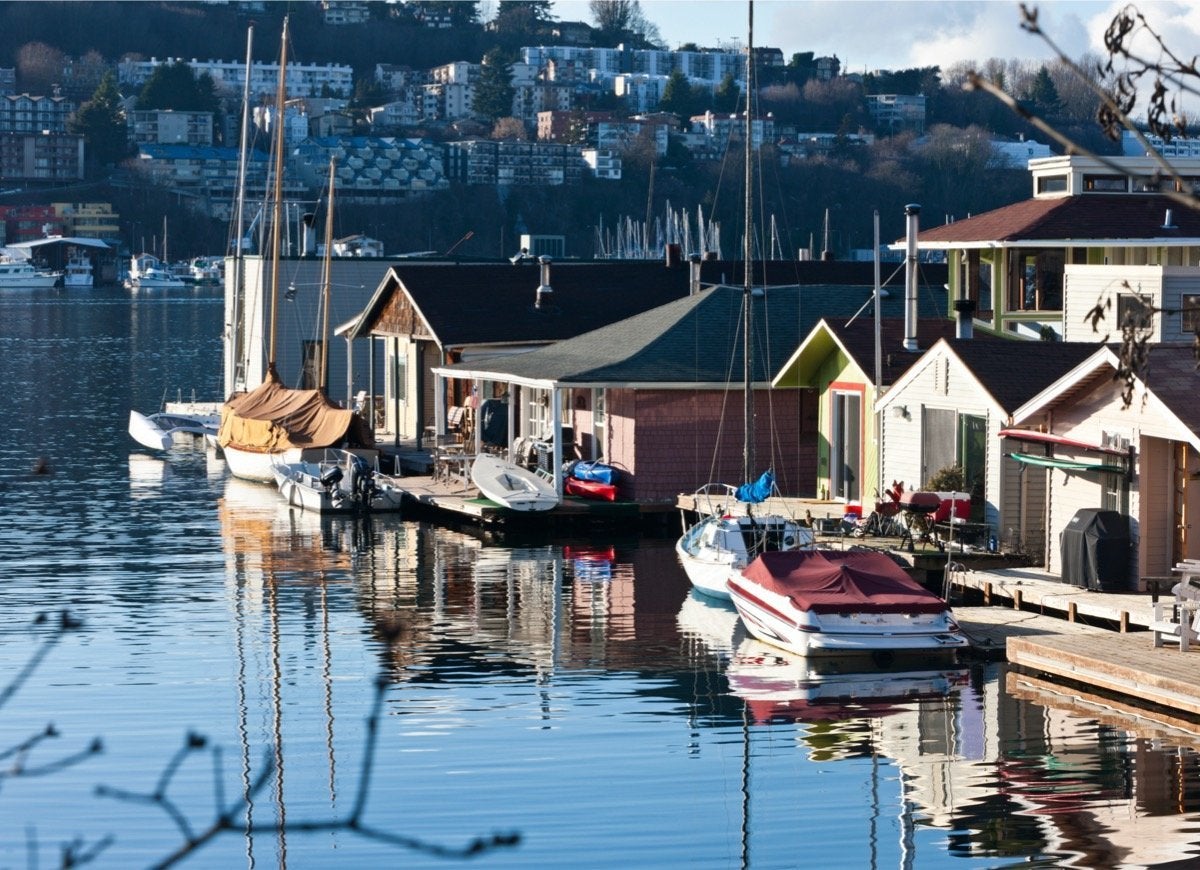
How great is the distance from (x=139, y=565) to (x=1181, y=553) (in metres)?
18.5

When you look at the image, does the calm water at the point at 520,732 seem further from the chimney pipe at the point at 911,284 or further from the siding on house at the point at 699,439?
the chimney pipe at the point at 911,284

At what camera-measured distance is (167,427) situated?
208 ft

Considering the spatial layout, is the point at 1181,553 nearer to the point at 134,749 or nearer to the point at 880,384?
the point at 880,384

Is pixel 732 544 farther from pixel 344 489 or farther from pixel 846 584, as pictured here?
pixel 344 489

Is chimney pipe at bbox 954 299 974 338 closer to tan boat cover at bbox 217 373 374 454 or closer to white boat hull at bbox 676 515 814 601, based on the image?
white boat hull at bbox 676 515 814 601

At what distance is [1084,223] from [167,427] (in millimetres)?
31156

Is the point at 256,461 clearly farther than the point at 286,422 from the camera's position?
Yes

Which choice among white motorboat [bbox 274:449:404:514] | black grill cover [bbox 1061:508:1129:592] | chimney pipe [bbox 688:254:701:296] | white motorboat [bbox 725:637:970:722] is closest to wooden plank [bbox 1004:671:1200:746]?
white motorboat [bbox 725:637:970:722]

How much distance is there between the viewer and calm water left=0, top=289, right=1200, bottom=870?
1842 cm

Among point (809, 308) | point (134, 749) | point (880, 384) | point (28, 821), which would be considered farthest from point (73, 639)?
point (809, 308)

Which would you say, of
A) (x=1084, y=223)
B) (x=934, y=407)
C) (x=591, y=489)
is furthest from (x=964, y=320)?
(x=591, y=489)

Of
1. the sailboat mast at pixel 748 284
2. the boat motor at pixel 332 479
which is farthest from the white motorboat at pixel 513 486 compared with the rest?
the sailboat mast at pixel 748 284

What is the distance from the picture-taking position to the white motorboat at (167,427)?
6119cm

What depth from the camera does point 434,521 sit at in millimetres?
43250
